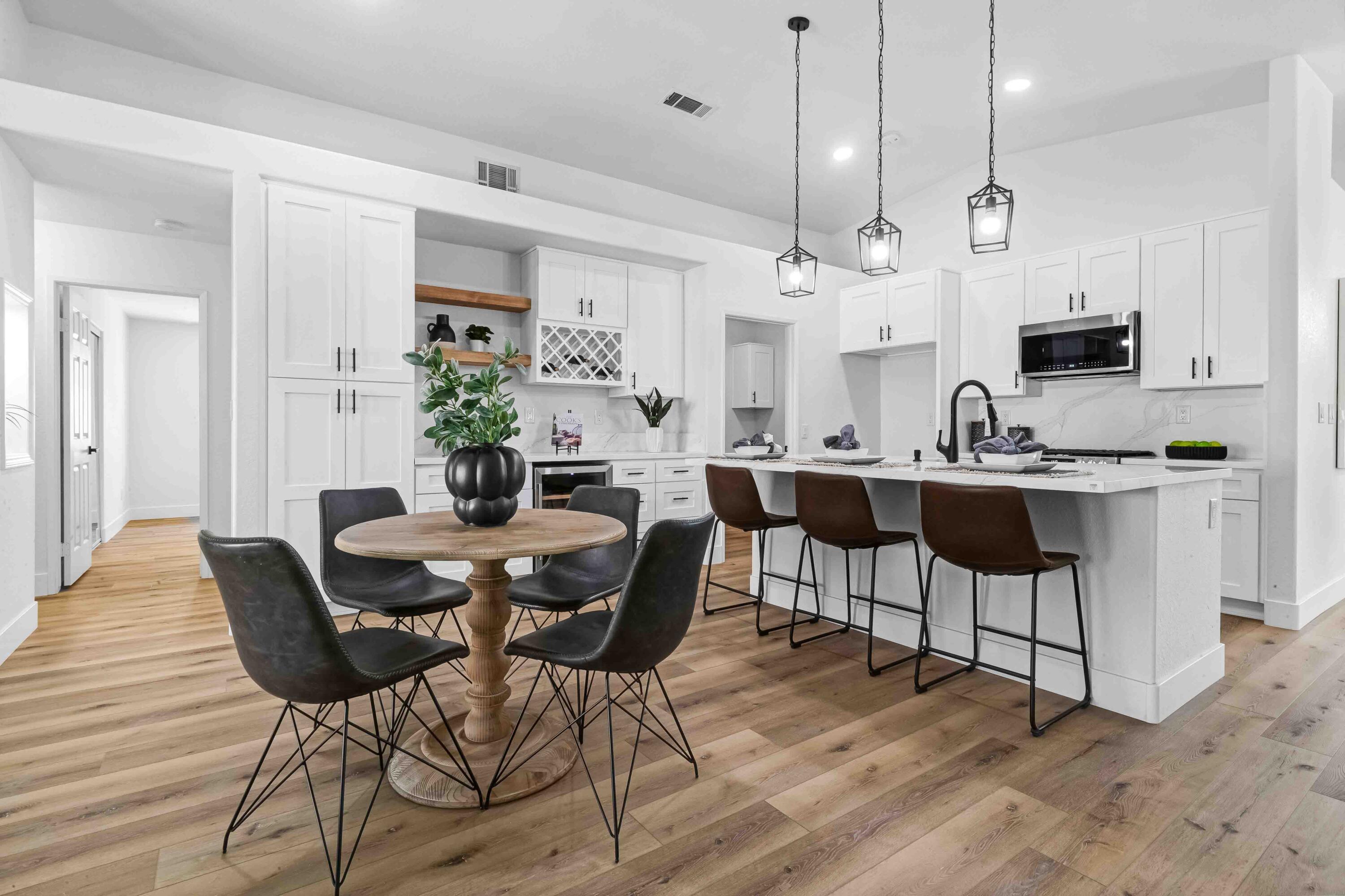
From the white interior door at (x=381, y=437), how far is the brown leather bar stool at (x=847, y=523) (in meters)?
2.46

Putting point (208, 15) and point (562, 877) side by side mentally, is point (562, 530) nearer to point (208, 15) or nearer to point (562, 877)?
point (562, 877)

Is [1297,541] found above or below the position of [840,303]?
below

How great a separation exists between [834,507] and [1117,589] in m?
1.10

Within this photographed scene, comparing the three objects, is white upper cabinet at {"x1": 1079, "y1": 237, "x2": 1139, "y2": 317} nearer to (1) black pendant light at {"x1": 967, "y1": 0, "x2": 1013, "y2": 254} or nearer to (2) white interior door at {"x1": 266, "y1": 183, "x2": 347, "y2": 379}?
(1) black pendant light at {"x1": 967, "y1": 0, "x2": 1013, "y2": 254}

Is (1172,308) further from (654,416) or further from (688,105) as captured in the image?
(654,416)

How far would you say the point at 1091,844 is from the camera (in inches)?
67.4

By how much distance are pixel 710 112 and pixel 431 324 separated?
2.46 metres

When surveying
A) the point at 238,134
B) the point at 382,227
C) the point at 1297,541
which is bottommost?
the point at 1297,541

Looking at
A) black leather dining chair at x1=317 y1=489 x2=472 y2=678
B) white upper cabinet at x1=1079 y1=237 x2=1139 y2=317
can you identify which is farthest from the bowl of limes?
black leather dining chair at x1=317 y1=489 x2=472 y2=678

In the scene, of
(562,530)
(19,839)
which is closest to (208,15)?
(562,530)

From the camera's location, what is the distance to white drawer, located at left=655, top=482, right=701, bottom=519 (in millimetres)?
5113

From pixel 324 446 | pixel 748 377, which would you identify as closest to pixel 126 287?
pixel 324 446

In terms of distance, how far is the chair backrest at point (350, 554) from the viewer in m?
2.55

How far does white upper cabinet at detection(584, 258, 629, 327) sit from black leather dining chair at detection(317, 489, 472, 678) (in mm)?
2590
